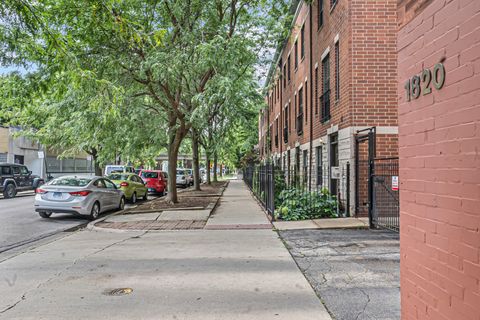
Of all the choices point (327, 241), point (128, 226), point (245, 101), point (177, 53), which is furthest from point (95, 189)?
point (327, 241)

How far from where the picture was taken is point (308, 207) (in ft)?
39.0

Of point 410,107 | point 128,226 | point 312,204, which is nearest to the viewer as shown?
point 410,107

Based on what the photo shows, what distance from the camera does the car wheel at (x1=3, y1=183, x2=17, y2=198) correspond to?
2083cm

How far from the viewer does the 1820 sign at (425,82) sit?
229 centimetres

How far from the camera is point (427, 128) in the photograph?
7.95 feet

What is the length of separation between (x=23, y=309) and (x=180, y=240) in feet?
14.7

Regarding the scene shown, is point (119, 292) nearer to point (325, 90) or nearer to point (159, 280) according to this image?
point (159, 280)

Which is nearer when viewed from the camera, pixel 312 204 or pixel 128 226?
pixel 128 226

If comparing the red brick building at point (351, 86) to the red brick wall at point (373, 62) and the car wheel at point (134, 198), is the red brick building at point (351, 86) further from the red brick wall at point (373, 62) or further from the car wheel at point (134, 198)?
the car wheel at point (134, 198)

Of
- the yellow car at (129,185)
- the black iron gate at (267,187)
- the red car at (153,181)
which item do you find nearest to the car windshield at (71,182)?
the yellow car at (129,185)

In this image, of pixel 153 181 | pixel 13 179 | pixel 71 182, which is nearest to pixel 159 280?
pixel 71 182

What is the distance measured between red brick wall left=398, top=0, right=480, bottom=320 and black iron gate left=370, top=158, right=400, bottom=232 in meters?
6.51

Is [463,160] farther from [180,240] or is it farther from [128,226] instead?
[128,226]

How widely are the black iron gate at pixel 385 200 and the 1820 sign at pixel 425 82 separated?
6561 mm
